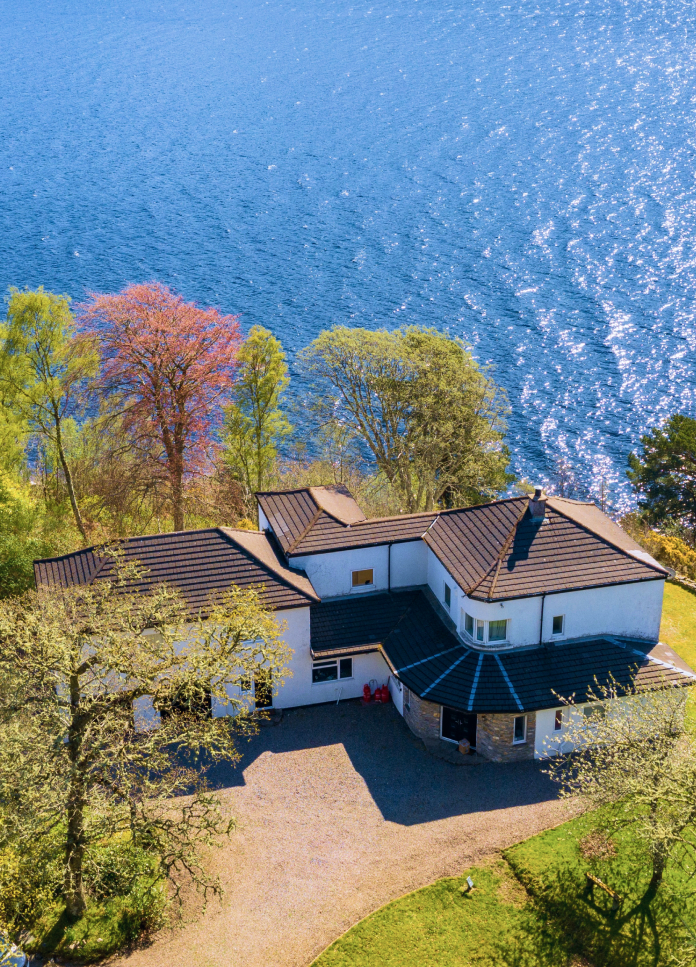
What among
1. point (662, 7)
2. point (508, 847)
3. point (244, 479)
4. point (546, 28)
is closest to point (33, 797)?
point (508, 847)

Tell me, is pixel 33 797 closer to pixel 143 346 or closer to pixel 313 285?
pixel 143 346

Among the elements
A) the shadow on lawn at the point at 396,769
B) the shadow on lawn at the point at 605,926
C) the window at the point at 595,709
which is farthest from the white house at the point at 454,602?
the shadow on lawn at the point at 605,926

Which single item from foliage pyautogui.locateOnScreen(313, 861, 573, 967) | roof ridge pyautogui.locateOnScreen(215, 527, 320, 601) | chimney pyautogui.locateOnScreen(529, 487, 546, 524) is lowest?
foliage pyautogui.locateOnScreen(313, 861, 573, 967)

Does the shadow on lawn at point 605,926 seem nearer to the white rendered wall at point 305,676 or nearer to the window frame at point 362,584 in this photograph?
the white rendered wall at point 305,676

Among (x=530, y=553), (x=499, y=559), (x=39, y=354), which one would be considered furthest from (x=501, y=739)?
(x=39, y=354)

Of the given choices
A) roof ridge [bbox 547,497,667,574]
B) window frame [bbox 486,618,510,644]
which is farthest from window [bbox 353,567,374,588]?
roof ridge [bbox 547,497,667,574]

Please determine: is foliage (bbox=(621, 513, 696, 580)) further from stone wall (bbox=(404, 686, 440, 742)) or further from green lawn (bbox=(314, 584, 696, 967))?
green lawn (bbox=(314, 584, 696, 967))
